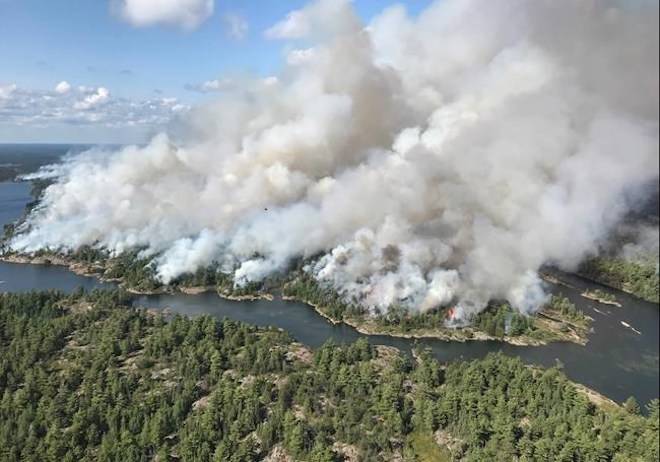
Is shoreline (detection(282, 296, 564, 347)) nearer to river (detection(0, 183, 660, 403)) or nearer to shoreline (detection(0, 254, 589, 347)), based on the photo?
shoreline (detection(0, 254, 589, 347))

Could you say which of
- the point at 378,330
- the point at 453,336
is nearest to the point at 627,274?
the point at 453,336

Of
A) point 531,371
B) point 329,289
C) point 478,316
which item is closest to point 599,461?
point 531,371

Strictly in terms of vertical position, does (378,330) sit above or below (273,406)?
above

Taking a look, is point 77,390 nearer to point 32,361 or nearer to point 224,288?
point 32,361

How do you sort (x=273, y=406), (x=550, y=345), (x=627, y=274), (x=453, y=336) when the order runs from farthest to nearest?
1. (x=627, y=274)
2. (x=453, y=336)
3. (x=550, y=345)
4. (x=273, y=406)

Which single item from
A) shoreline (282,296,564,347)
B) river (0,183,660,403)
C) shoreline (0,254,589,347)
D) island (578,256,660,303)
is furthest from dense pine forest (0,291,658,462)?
island (578,256,660,303)

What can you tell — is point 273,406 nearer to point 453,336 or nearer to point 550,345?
point 453,336

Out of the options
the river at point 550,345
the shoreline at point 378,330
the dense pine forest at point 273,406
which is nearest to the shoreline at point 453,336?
the shoreline at point 378,330
